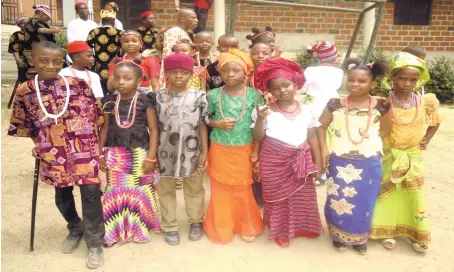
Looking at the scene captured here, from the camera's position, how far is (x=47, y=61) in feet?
9.21

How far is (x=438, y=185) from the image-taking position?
4.71 m

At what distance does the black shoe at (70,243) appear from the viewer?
3.23 meters

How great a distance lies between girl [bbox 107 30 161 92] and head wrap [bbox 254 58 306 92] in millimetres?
1290

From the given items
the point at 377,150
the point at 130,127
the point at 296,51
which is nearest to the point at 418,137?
the point at 377,150

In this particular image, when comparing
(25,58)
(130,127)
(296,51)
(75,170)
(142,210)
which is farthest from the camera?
(296,51)

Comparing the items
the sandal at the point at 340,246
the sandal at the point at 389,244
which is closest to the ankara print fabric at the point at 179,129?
the sandal at the point at 340,246

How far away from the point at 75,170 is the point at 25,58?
16.6 feet

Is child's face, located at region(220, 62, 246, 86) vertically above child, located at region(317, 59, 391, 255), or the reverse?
child's face, located at region(220, 62, 246, 86)

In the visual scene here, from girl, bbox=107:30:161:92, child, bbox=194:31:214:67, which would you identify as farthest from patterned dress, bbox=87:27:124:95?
child, bbox=194:31:214:67

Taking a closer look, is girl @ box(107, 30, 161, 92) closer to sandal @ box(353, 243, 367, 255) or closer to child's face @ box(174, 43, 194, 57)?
child's face @ box(174, 43, 194, 57)

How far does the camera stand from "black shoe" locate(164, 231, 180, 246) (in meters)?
3.36

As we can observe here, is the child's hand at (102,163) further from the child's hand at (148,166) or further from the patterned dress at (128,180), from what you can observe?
the child's hand at (148,166)

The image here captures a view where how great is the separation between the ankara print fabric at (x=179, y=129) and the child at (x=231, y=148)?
0.47 ft

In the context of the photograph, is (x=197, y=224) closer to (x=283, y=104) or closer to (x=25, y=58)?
(x=283, y=104)
